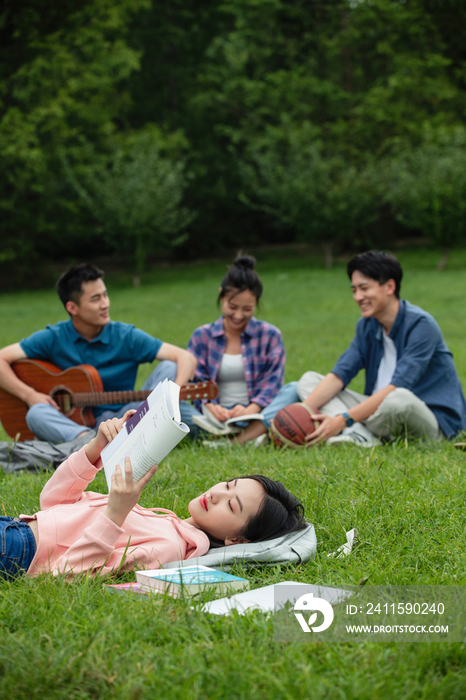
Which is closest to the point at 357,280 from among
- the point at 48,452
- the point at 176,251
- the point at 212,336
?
the point at 212,336

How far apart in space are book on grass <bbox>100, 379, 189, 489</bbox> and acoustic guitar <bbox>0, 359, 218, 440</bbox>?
9.07 ft

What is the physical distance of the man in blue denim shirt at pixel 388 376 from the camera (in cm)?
488

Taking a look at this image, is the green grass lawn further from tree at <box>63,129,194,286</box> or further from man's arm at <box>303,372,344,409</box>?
tree at <box>63,129,194,286</box>

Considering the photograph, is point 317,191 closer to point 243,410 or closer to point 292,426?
point 243,410

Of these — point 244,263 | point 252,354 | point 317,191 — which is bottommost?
point 252,354

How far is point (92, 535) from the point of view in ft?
8.33

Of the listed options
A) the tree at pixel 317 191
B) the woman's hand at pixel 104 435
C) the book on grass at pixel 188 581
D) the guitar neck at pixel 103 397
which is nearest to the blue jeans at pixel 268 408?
the guitar neck at pixel 103 397

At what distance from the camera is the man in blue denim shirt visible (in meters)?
4.88

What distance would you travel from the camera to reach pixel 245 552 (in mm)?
2797

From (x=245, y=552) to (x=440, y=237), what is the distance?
2061 centimetres

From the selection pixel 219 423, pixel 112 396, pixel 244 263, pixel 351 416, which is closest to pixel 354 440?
pixel 351 416

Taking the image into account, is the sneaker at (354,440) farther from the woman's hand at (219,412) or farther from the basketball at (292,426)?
the woman's hand at (219,412)

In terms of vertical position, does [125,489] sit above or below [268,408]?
above

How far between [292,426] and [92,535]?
2.59m
